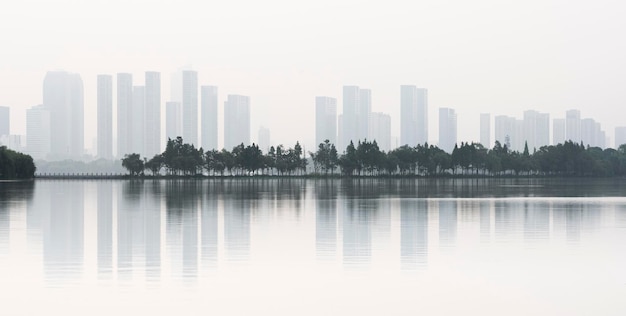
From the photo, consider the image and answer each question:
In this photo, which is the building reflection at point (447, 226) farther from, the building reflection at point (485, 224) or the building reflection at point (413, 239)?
the building reflection at point (485, 224)

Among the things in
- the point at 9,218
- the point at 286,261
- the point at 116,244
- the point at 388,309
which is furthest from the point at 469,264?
the point at 9,218

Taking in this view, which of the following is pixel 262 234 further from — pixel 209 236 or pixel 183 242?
pixel 183 242

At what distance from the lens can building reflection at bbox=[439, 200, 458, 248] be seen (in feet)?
72.6

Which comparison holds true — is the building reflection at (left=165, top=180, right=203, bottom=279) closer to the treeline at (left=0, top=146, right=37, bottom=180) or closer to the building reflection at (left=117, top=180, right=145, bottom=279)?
the building reflection at (left=117, top=180, right=145, bottom=279)

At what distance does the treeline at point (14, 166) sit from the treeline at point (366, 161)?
32770mm

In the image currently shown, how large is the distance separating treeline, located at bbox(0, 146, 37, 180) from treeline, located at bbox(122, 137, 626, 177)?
1290 inches

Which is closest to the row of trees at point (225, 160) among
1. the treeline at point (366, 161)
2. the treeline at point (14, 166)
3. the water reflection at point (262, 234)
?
the treeline at point (366, 161)

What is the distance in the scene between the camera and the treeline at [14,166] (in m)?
113

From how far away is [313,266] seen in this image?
56.5 feet

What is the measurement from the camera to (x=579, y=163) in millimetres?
165125

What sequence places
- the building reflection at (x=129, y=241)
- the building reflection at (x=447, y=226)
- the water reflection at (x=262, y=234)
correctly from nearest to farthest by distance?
the building reflection at (x=129, y=241) → the water reflection at (x=262, y=234) → the building reflection at (x=447, y=226)

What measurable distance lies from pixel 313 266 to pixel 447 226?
432 inches

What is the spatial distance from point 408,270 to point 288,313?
16.7ft

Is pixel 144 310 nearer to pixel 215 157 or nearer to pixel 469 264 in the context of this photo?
pixel 469 264
